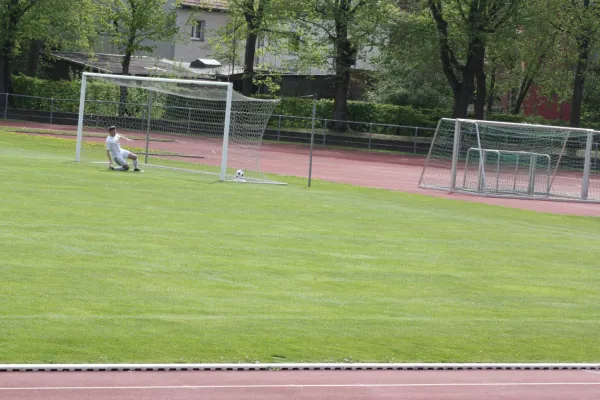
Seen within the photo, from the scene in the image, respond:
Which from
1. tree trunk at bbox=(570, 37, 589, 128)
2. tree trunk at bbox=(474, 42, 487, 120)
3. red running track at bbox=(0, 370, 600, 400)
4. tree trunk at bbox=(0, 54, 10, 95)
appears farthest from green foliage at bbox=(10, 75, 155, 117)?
red running track at bbox=(0, 370, 600, 400)

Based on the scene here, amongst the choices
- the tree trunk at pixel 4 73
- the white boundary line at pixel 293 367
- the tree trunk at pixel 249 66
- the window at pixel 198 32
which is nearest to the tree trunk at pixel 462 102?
the tree trunk at pixel 249 66

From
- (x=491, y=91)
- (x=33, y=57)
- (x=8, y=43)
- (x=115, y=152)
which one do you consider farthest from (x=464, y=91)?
(x=115, y=152)

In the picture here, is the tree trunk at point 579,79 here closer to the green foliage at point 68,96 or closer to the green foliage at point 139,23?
the green foliage at point 139,23

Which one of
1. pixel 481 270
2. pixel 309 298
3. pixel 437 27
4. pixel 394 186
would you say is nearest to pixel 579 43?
pixel 437 27

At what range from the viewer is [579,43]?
54062 millimetres

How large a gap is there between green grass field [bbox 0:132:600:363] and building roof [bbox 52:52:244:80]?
151 feet

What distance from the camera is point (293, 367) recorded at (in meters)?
8.89

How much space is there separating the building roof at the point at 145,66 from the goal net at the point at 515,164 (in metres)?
32.7

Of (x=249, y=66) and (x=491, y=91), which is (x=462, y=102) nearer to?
(x=491, y=91)

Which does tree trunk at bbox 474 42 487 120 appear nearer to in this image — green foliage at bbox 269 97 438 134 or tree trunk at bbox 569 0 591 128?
green foliage at bbox 269 97 438 134

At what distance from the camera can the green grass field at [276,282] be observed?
9.71 m

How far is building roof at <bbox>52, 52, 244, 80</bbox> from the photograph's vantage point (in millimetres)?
68188

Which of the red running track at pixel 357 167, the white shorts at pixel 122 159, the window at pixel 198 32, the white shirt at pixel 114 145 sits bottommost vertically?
the red running track at pixel 357 167

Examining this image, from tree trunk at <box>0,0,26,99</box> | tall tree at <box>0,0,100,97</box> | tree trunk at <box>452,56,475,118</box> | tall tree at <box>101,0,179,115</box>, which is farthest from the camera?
tall tree at <box>101,0,179,115</box>
